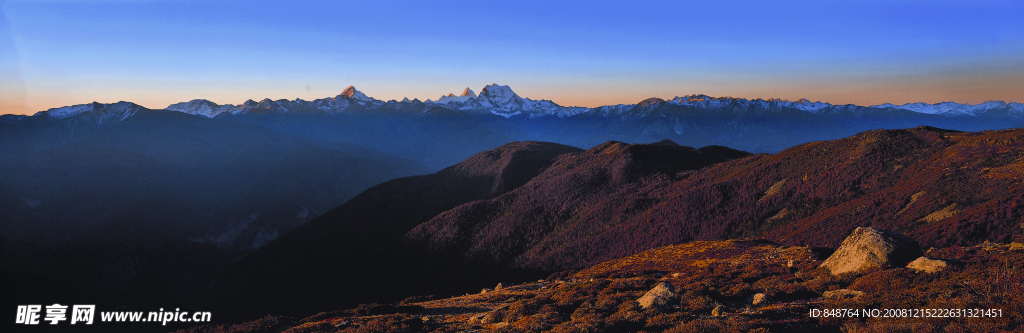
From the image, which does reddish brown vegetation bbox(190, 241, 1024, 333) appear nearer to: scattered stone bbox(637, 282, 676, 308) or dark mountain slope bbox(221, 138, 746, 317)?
scattered stone bbox(637, 282, 676, 308)

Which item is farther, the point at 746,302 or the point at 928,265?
the point at 746,302

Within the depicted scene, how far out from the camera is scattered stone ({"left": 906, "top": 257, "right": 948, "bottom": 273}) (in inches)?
654

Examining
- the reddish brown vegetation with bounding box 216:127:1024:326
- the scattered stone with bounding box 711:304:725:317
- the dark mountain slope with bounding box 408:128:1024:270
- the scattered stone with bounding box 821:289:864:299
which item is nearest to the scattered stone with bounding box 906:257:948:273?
the reddish brown vegetation with bounding box 216:127:1024:326

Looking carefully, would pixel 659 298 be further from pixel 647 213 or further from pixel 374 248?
pixel 374 248

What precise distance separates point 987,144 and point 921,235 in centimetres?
2216

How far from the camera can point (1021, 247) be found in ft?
64.3

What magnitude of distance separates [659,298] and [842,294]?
6475mm

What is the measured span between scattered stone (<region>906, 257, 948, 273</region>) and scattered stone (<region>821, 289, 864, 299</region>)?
3.37m

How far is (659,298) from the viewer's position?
1791cm

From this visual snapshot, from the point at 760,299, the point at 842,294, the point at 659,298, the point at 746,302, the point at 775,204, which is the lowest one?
the point at 775,204

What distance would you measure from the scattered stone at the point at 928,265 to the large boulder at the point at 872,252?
1261mm

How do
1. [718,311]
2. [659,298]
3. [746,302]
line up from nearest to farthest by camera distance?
1. [718,311]
2. [746,302]
3. [659,298]

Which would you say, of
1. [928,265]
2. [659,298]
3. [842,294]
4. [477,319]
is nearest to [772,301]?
[842,294]

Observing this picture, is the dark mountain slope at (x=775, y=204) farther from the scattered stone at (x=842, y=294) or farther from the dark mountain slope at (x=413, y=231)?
the scattered stone at (x=842, y=294)
